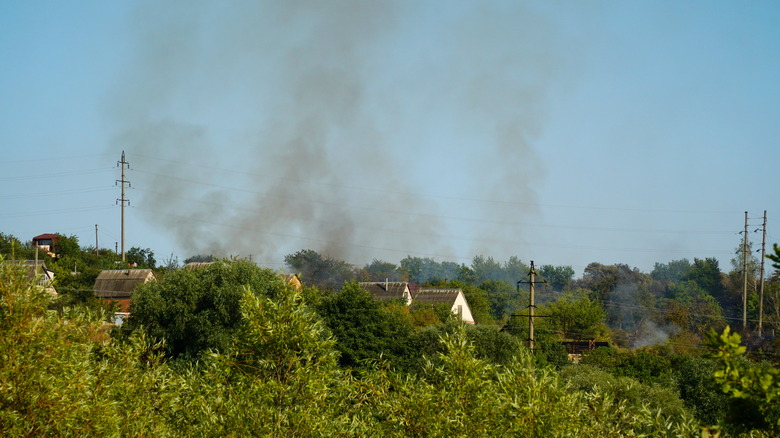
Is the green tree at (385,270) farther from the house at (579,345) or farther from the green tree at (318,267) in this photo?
the house at (579,345)

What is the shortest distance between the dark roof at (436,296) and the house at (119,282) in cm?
3229

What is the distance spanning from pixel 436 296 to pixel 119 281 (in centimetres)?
3784

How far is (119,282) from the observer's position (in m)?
75.2

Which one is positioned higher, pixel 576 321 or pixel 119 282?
pixel 119 282

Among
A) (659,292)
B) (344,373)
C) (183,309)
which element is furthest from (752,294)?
(344,373)

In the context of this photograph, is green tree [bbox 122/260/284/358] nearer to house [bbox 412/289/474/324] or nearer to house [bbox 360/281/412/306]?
house [bbox 360/281/412/306]

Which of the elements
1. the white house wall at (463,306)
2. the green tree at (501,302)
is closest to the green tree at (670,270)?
the green tree at (501,302)

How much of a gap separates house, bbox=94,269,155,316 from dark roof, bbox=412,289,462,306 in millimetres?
32288

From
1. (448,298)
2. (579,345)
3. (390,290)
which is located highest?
(390,290)

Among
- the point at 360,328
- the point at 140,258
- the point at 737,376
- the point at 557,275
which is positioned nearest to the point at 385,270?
the point at 557,275

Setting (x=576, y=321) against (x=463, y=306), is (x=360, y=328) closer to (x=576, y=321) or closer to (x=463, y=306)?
(x=576, y=321)

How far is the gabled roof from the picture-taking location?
73438 millimetres

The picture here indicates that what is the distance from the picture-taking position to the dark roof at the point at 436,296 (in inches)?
3678

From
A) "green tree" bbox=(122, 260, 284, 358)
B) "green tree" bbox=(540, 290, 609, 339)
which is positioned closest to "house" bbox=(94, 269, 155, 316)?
"green tree" bbox=(122, 260, 284, 358)
